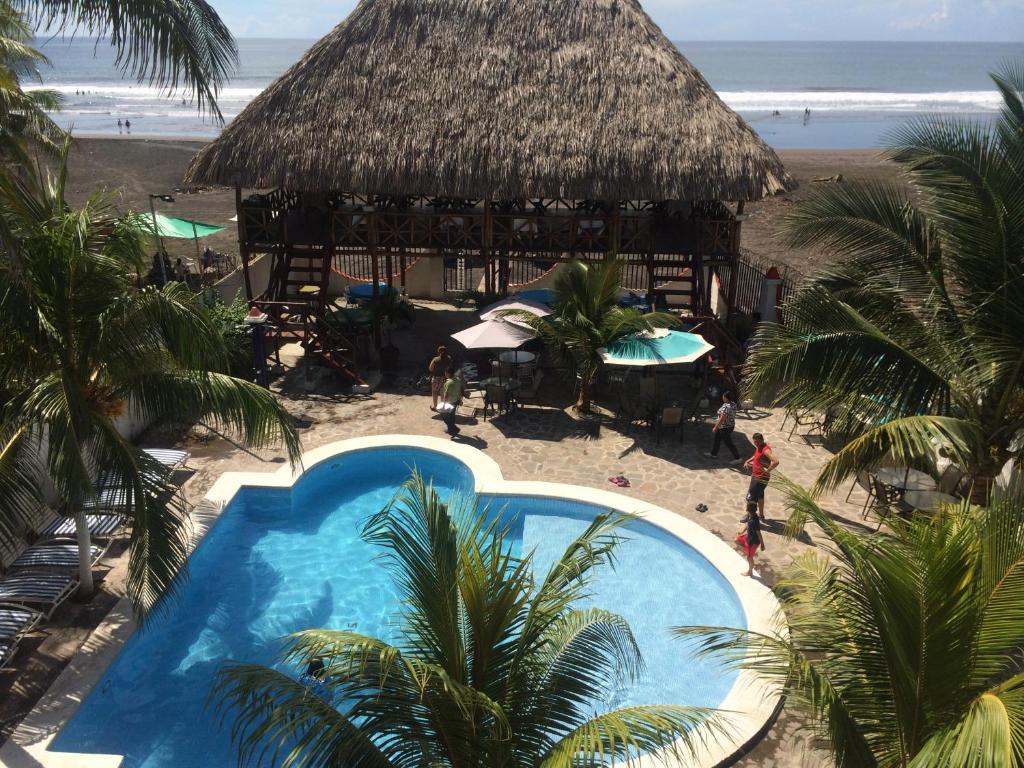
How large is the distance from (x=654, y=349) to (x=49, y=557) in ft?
27.7

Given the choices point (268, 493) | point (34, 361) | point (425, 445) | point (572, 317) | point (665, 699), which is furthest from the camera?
point (572, 317)

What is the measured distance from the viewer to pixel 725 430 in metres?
12.1

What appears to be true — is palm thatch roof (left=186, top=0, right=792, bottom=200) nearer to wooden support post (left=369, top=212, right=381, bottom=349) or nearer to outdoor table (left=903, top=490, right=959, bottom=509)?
wooden support post (left=369, top=212, right=381, bottom=349)

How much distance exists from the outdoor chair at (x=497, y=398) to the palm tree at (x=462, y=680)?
807 cm

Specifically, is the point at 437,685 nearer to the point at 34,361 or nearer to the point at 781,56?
the point at 34,361

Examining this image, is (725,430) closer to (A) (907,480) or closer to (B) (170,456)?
(A) (907,480)

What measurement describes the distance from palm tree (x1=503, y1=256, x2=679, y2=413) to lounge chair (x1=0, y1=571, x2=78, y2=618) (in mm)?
7695

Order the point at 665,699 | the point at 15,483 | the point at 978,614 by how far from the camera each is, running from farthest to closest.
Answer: the point at 665,699 < the point at 15,483 < the point at 978,614

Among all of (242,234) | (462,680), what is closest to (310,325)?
(242,234)

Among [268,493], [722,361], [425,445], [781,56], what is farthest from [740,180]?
[781,56]

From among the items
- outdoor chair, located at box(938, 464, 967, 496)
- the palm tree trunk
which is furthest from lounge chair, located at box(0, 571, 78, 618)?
outdoor chair, located at box(938, 464, 967, 496)

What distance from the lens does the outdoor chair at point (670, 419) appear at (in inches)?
505

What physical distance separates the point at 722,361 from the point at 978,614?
1078 cm

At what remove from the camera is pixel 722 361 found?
14891mm
